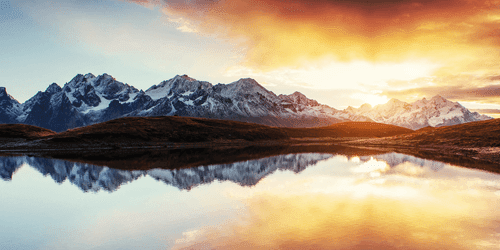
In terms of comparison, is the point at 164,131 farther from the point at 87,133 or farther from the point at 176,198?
the point at 176,198

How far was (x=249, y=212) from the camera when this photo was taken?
25.3 m

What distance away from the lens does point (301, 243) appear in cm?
1828

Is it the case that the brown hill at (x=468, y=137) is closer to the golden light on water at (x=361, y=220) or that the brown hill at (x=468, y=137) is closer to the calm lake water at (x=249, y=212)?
the calm lake water at (x=249, y=212)

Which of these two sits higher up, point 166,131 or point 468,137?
point 166,131

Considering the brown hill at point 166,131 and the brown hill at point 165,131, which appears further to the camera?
the brown hill at point 166,131

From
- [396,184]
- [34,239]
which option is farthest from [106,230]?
[396,184]

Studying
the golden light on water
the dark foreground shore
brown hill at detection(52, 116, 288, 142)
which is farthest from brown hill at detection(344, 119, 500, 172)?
brown hill at detection(52, 116, 288, 142)

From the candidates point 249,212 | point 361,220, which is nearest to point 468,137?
point 361,220

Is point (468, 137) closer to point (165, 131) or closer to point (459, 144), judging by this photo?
point (459, 144)

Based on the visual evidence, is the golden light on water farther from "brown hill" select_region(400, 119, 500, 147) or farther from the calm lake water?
A: "brown hill" select_region(400, 119, 500, 147)

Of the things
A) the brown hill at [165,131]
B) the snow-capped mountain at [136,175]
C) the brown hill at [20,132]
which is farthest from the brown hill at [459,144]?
the brown hill at [20,132]

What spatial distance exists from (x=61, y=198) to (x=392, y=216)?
34.4 m

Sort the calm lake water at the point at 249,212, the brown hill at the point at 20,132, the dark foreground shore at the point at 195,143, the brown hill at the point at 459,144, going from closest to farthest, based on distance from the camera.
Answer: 1. the calm lake water at the point at 249,212
2. the brown hill at the point at 459,144
3. the dark foreground shore at the point at 195,143
4. the brown hill at the point at 20,132

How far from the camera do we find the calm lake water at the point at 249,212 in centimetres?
1894
